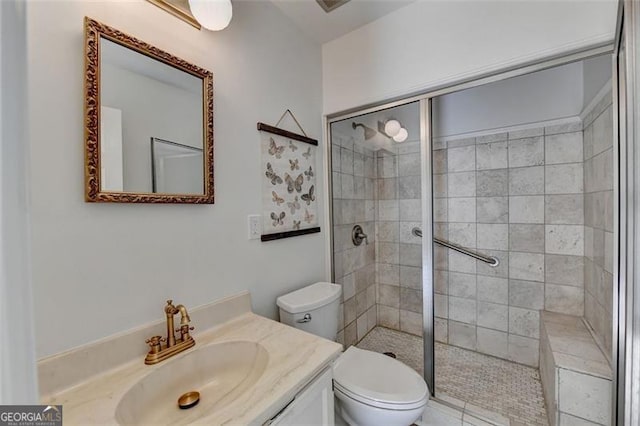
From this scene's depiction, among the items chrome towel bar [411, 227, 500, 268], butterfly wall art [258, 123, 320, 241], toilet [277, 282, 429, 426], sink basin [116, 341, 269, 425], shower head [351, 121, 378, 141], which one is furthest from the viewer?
chrome towel bar [411, 227, 500, 268]

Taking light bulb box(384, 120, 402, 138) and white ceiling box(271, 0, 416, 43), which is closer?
white ceiling box(271, 0, 416, 43)

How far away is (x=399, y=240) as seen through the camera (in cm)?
204

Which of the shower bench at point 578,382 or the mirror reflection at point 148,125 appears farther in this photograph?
the shower bench at point 578,382

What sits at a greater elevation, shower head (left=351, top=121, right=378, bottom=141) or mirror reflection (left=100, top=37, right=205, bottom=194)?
shower head (left=351, top=121, right=378, bottom=141)

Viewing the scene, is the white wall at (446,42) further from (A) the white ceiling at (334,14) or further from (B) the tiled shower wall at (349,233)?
(B) the tiled shower wall at (349,233)

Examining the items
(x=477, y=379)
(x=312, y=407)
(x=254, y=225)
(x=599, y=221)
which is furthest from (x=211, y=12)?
(x=477, y=379)

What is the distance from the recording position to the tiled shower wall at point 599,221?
131cm

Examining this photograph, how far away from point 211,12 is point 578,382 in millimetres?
2315

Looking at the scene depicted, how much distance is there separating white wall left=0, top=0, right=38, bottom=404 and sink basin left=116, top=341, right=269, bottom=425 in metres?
0.64

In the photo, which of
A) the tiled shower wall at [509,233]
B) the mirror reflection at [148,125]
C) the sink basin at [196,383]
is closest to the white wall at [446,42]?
the tiled shower wall at [509,233]

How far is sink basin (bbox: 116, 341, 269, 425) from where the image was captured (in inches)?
31.1

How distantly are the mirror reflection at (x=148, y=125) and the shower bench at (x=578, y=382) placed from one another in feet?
6.41

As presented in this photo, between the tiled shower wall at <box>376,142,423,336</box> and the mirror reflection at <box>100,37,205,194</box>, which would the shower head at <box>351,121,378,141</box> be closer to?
the tiled shower wall at <box>376,142,423,336</box>

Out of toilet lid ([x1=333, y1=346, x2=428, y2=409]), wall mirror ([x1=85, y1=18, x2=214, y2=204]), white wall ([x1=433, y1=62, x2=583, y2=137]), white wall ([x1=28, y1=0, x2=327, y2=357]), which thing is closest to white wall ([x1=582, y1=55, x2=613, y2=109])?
white wall ([x1=433, y1=62, x2=583, y2=137])
